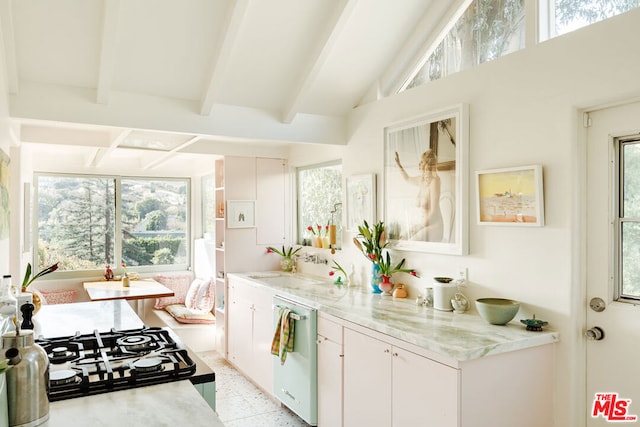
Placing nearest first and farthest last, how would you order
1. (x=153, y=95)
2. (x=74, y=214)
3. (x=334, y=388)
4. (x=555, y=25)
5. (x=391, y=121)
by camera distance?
(x=555, y=25) → (x=334, y=388) → (x=153, y=95) → (x=391, y=121) → (x=74, y=214)

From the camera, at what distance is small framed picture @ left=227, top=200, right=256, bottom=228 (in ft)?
15.8

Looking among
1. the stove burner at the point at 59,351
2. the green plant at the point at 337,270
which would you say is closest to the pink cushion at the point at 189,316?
the green plant at the point at 337,270

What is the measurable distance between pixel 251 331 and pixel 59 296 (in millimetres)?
2807

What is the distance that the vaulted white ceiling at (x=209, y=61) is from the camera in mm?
2746

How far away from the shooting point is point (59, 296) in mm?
5621

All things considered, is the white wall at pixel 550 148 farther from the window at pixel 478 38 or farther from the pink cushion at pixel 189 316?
the pink cushion at pixel 189 316

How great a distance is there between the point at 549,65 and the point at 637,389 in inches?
63.4

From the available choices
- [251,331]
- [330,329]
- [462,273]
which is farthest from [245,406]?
[462,273]

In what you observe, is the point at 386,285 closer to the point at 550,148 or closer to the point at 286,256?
the point at 550,148

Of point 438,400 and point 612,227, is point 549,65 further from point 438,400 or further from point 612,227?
point 438,400

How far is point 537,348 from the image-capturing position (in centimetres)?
235

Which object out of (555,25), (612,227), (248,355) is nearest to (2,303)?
(248,355)

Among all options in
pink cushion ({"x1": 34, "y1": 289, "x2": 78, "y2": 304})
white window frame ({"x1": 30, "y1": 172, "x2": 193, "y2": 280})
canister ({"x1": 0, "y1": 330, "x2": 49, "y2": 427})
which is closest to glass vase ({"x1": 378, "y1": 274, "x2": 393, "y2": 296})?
canister ({"x1": 0, "y1": 330, "x2": 49, "y2": 427})

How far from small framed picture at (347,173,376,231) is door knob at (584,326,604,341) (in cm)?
173
